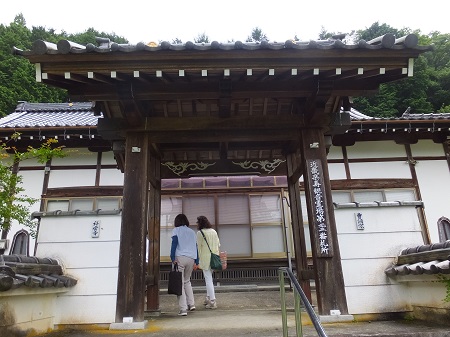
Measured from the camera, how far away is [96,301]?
529 centimetres

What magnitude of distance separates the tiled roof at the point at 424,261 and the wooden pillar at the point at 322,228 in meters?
0.89

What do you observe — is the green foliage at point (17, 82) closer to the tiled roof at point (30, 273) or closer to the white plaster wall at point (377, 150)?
the white plaster wall at point (377, 150)

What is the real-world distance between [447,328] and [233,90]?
4.06 metres

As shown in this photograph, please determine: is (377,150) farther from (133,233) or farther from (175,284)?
(133,233)

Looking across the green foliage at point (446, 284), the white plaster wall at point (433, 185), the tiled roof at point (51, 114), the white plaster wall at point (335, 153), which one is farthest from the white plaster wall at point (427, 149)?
the green foliage at point (446, 284)

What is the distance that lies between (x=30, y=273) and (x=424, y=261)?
509 cm

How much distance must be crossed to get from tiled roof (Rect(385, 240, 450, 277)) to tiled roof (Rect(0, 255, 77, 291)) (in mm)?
4685

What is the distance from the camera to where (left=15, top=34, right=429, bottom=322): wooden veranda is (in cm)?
445

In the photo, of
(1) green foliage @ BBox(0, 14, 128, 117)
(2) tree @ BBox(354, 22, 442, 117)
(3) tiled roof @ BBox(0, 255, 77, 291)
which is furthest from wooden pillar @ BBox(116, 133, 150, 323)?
(2) tree @ BBox(354, 22, 442, 117)

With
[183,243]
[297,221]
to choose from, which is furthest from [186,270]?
[297,221]

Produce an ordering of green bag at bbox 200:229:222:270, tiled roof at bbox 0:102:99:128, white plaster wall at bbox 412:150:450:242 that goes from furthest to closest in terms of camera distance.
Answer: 1. tiled roof at bbox 0:102:99:128
2. white plaster wall at bbox 412:150:450:242
3. green bag at bbox 200:229:222:270

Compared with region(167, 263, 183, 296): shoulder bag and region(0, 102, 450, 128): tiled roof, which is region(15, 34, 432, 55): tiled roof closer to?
region(167, 263, 183, 296): shoulder bag

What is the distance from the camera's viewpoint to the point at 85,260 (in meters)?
5.42

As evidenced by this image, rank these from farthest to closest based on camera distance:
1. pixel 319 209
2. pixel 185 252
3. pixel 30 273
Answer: pixel 185 252 < pixel 319 209 < pixel 30 273
